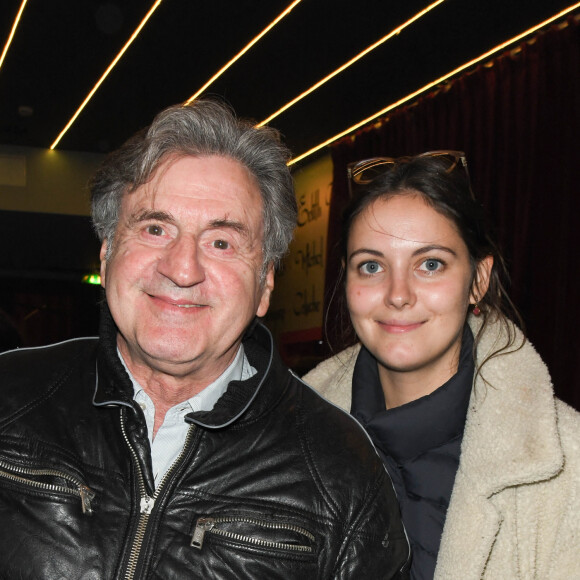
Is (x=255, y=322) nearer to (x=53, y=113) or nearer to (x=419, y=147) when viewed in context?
(x=419, y=147)

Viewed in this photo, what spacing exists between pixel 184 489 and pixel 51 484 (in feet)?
0.84

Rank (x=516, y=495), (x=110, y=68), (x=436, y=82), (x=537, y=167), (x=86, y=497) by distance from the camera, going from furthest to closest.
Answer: (x=110, y=68)
(x=436, y=82)
(x=537, y=167)
(x=516, y=495)
(x=86, y=497)

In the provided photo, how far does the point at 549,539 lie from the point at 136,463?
3.56ft

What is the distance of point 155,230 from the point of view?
5.36 feet

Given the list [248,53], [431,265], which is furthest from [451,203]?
[248,53]

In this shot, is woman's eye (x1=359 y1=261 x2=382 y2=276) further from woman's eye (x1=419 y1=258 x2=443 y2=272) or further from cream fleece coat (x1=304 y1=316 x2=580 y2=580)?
cream fleece coat (x1=304 y1=316 x2=580 y2=580)

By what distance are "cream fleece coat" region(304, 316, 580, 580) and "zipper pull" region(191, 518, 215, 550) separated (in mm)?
710

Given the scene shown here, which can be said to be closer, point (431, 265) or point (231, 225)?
point (231, 225)

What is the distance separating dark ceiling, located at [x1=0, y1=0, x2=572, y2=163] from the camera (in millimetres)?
4414

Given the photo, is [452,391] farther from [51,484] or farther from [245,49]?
[245,49]

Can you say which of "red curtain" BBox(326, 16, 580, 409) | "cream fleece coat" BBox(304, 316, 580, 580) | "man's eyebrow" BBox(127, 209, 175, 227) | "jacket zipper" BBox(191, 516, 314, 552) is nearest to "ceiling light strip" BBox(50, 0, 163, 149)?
"red curtain" BBox(326, 16, 580, 409)

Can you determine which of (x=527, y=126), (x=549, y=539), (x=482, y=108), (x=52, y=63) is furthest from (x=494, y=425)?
(x=52, y=63)

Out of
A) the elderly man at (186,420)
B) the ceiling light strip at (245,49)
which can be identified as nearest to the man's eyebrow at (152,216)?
the elderly man at (186,420)

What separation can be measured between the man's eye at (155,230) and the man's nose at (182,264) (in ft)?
0.13
